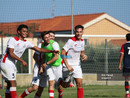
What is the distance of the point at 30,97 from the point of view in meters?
14.9

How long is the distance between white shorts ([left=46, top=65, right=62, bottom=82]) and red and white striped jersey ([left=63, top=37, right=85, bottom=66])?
1.27 feet

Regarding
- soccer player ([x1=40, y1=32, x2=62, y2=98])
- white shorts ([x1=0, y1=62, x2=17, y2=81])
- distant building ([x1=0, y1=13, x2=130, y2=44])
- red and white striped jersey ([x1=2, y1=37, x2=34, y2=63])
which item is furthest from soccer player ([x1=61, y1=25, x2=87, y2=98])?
distant building ([x1=0, y1=13, x2=130, y2=44])

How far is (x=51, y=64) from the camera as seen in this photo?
1230 centimetres

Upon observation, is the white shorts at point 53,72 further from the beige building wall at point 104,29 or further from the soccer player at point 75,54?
the beige building wall at point 104,29

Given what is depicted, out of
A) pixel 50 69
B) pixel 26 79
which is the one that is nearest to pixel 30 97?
pixel 50 69

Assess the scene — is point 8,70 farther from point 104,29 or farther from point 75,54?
point 104,29

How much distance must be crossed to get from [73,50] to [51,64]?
0.74 metres

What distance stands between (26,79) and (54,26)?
13710 mm

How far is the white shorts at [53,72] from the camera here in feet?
40.0

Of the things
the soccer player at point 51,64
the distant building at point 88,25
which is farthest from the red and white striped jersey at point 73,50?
the distant building at point 88,25

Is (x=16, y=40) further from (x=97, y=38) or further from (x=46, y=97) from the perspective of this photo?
(x=97, y=38)

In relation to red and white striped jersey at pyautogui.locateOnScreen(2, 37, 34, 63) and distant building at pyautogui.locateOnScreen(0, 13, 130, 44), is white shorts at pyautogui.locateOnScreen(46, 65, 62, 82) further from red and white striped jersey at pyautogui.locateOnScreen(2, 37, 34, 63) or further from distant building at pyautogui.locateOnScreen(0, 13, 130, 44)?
distant building at pyautogui.locateOnScreen(0, 13, 130, 44)

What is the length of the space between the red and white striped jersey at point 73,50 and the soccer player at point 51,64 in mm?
329

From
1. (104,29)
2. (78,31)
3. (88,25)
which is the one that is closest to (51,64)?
(78,31)
